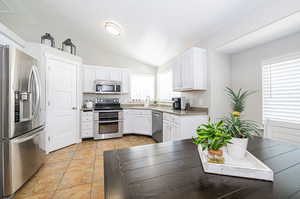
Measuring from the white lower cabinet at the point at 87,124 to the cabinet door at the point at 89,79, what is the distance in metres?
0.80

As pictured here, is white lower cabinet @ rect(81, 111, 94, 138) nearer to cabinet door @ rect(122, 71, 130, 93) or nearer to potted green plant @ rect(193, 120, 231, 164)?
cabinet door @ rect(122, 71, 130, 93)

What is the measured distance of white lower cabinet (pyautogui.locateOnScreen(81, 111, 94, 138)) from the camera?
11.5ft

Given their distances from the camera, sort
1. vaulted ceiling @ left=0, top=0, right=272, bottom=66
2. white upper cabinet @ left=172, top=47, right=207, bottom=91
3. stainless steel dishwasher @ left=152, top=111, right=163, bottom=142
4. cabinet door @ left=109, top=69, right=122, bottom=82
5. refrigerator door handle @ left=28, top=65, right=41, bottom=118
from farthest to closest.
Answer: cabinet door @ left=109, top=69, right=122, bottom=82 < stainless steel dishwasher @ left=152, top=111, right=163, bottom=142 < white upper cabinet @ left=172, top=47, right=207, bottom=91 < vaulted ceiling @ left=0, top=0, right=272, bottom=66 < refrigerator door handle @ left=28, top=65, right=41, bottom=118

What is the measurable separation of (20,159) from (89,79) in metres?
2.69

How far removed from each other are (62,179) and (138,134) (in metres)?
2.41

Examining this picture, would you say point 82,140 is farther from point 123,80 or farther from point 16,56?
point 16,56

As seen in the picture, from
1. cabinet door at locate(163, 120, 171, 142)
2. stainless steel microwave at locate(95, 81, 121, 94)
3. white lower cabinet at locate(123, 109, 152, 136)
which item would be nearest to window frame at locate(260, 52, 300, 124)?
cabinet door at locate(163, 120, 171, 142)

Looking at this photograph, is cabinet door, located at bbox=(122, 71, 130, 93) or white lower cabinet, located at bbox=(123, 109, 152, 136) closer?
white lower cabinet, located at bbox=(123, 109, 152, 136)

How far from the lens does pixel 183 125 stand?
2.45 meters

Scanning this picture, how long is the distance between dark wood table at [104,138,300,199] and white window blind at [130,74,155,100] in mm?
3904

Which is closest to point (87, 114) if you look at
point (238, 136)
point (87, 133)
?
point (87, 133)

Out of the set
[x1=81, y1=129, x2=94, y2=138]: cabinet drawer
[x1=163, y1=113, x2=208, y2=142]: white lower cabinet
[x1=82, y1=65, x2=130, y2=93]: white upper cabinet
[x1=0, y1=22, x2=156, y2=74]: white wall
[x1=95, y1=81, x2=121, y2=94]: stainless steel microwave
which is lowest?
[x1=81, y1=129, x2=94, y2=138]: cabinet drawer

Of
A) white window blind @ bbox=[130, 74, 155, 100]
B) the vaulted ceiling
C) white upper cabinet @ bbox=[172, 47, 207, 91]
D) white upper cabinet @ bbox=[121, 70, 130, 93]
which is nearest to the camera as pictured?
the vaulted ceiling

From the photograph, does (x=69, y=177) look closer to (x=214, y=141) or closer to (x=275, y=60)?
(x=214, y=141)
